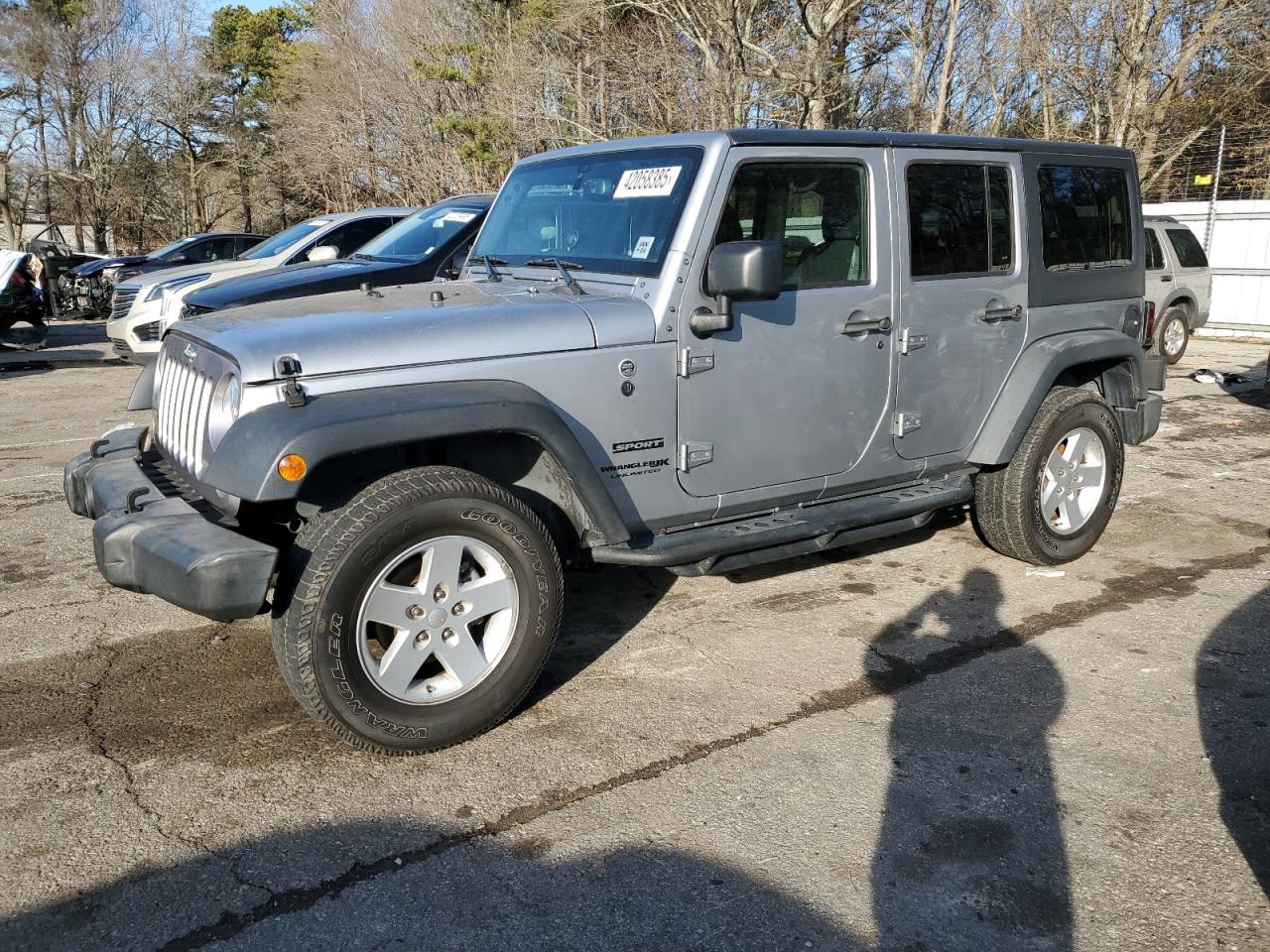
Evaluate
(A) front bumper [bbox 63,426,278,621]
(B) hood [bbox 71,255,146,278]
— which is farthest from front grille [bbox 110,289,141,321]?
(A) front bumper [bbox 63,426,278,621]

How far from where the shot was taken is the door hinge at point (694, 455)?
404 cm

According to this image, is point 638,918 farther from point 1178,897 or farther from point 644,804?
point 1178,897

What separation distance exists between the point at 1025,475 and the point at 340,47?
111ft

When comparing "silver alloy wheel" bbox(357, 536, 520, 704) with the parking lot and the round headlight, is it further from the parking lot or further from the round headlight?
the round headlight

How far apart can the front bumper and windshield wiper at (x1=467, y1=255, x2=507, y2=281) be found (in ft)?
5.43

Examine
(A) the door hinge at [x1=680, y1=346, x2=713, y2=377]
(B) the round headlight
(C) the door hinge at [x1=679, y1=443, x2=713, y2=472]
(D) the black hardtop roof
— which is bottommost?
(C) the door hinge at [x1=679, y1=443, x2=713, y2=472]

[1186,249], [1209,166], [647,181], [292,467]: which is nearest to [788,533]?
[647,181]

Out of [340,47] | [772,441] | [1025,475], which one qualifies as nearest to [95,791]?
[772,441]

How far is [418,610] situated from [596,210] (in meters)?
1.89

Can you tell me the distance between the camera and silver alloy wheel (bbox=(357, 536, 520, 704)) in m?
3.39

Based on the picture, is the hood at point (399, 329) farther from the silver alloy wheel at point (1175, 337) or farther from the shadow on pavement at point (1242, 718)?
the silver alloy wheel at point (1175, 337)

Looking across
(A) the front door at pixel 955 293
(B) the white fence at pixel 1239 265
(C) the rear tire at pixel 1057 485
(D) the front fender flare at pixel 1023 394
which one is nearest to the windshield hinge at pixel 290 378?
(A) the front door at pixel 955 293

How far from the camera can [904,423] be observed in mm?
4734

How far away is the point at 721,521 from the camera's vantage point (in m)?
4.31
